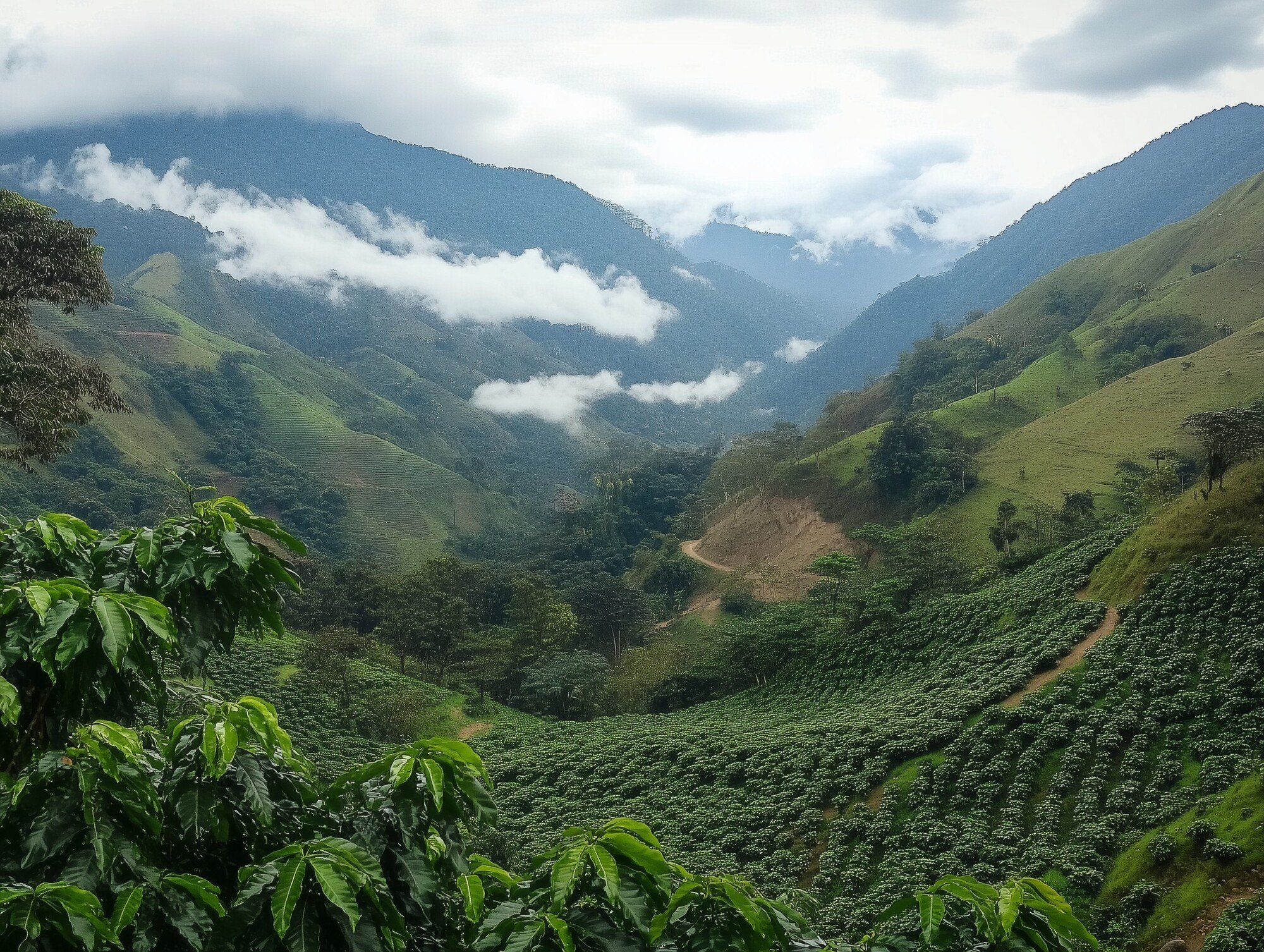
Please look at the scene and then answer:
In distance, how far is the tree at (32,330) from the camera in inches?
709

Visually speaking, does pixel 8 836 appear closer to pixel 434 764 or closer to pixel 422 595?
pixel 434 764

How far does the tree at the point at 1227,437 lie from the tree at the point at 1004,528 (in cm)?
1701

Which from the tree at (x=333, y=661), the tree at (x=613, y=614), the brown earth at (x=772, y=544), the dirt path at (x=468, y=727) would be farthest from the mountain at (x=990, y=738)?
the brown earth at (x=772, y=544)

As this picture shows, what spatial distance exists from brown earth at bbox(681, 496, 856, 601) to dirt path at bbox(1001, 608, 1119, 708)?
32240 mm

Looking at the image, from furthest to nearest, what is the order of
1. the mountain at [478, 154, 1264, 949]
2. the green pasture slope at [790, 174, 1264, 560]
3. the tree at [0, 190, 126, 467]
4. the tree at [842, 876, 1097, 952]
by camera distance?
the green pasture slope at [790, 174, 1264, 560]
the tree at [0, 190, 126, 467]
the mountain at [478, 154, 1264, 949]
the tree at [842, 876, 1097, 952]

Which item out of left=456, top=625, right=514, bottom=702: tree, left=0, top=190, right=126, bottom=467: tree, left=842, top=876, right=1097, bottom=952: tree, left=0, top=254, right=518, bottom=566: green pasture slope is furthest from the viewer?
left=0, top=254, right=518, bottom=566: green pasture slope

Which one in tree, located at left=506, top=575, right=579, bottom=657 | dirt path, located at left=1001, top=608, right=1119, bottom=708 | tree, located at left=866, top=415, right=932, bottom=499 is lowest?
tree, located at left=506, top=575, right=579, bottom=657

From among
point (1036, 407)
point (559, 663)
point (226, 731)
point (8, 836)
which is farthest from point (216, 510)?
point (1036, 407)

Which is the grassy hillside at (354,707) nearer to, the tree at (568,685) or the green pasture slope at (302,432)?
the tree at (568,685)

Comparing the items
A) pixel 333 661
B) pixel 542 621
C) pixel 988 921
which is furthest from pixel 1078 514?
pixel 988 921

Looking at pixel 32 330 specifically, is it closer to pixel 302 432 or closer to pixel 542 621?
pixel 542 621

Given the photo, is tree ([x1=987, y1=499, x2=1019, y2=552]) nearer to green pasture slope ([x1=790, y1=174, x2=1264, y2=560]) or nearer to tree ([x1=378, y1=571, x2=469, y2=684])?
green pasture slope ([x1=790, y1=174, x2=1264, y2=560])

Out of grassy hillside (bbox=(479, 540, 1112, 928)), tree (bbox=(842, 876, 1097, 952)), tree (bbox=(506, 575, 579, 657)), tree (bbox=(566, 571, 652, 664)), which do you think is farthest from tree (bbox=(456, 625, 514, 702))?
tree (bbox=(842, 876, 1097, 952))

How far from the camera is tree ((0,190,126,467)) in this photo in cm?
1802
